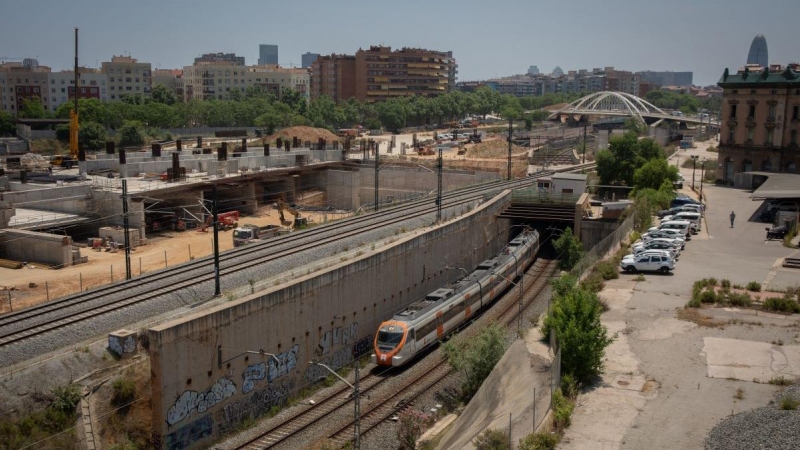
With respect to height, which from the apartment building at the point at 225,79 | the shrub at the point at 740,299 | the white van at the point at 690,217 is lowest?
the shrub at the point at 740,299

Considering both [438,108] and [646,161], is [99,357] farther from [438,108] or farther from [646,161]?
[438,108]

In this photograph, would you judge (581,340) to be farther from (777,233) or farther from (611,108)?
(611,108)

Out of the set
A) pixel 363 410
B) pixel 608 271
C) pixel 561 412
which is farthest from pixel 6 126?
pixel 561 412

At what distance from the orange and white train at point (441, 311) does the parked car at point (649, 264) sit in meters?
6.87

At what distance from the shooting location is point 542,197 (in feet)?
177

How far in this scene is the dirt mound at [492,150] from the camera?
10731 cm

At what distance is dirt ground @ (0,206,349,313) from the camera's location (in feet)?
121

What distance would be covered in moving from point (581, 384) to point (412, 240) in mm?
16162

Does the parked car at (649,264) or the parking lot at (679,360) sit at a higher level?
the parked car at (649,264)

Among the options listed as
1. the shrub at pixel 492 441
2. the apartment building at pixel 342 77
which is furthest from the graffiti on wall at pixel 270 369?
the apartment building at pixel 342 77

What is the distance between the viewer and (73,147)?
84.1m

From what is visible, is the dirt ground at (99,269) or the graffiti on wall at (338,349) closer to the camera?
the graffiti on wall at (338,349)

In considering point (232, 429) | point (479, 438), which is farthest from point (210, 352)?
point (479, 438)

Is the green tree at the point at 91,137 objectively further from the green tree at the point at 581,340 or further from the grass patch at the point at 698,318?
the green tree at the point at 581,340
